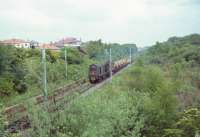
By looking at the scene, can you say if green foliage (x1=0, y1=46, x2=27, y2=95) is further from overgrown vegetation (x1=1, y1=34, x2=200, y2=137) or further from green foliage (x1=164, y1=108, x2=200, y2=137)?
green foliage (x1=164, y1=108, x2=200, y2=137)

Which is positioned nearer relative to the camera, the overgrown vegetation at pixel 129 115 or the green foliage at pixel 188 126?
the overgrown vegetation at pixel 129 115

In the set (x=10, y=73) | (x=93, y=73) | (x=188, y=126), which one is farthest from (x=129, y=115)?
(x=93, y=73)

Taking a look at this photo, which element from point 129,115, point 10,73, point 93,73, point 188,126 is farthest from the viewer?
point 93,73

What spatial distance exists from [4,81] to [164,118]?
60.9 feet

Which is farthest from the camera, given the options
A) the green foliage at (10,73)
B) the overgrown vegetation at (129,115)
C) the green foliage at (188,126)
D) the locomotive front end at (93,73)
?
the locomotive front end at (93,73)

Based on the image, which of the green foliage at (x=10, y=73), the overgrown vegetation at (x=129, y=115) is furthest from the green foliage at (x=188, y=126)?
the green foliage at (x=10, y=73)

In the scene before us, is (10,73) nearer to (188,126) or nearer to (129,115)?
(188,126)

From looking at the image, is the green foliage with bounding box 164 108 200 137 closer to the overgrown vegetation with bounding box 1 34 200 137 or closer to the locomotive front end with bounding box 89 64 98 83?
the overgrown vegetation with bounding box 1 34 200 137

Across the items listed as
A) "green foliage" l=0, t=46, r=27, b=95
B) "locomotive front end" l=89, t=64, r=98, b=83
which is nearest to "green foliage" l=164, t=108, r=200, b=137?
"green foliage" l=0, t=46, r=27, b=95

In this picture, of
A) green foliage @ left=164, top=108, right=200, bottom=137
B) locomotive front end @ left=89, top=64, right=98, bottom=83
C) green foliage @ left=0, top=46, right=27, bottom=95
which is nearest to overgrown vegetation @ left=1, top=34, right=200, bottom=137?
green foliage @ left=164, top=108, right=200, bottom=137

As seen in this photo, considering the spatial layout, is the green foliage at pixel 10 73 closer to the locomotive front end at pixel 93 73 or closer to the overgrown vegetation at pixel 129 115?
the overgrown vegetation at pixel 129 115

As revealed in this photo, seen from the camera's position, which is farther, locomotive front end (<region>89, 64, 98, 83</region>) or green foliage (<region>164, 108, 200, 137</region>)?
locomotive front end (<region>89, 64, 98, 83</region>)

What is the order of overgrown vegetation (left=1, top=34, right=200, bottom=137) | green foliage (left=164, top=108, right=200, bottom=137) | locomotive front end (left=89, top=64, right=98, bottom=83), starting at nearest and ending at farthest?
1. overgrown vegetation (left=1, top=34, right=200, bottom=137)
2. green foliage (left=164, top=108, right=200, bottom=137)
3. locomotive front end (left=89, top=64, right=98, bottom=83)

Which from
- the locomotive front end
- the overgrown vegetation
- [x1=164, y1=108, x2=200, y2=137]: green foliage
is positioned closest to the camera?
the overgrown vegetation
